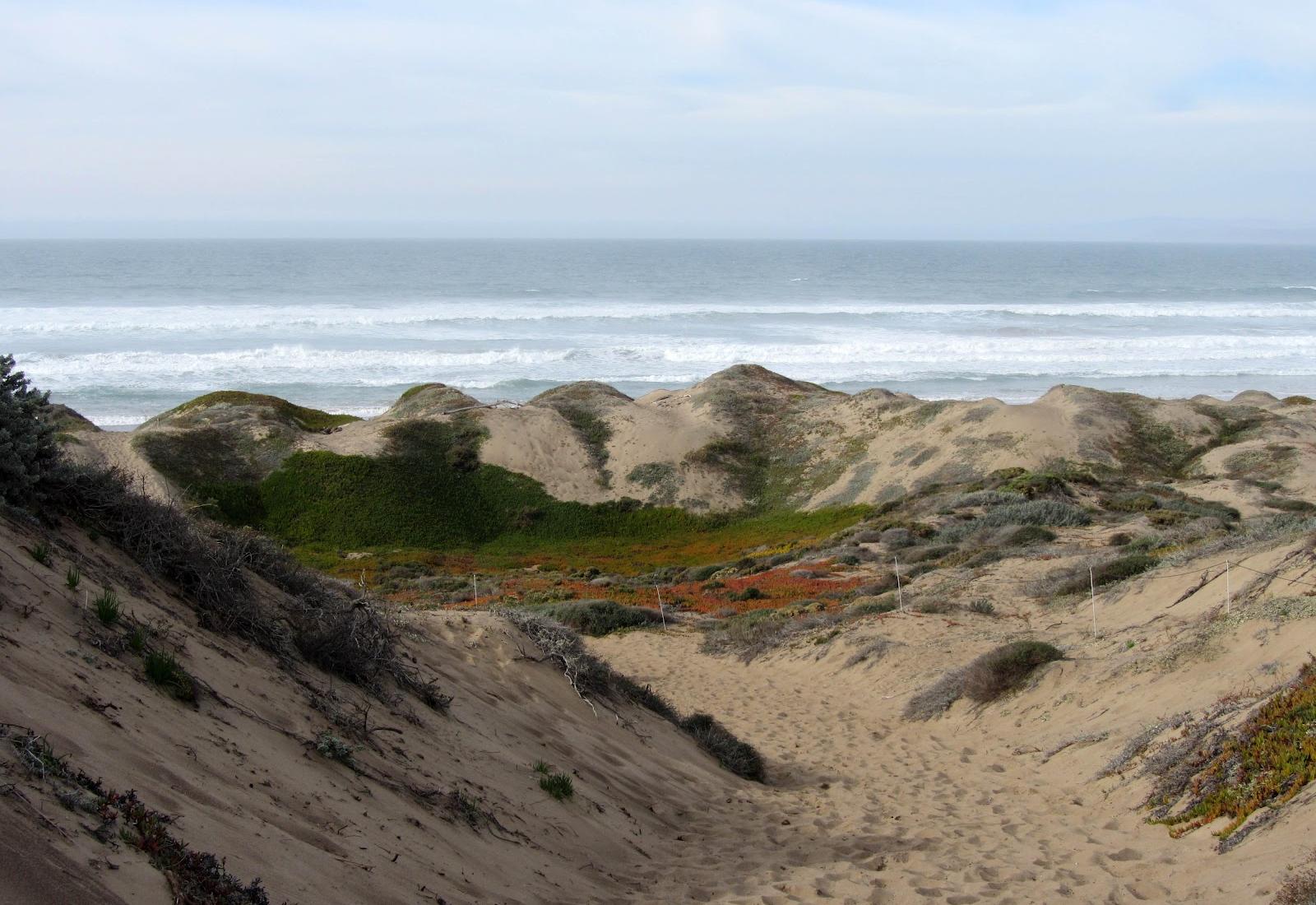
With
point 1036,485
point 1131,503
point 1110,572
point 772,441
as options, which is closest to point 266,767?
point 1110,572

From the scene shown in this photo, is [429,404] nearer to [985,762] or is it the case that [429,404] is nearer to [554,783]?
[985,762]

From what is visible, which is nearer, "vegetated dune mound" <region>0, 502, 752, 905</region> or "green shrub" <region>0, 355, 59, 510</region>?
"vegetated dune mound" <region>0, 502, 752, 905</region>

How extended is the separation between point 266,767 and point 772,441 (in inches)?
1569

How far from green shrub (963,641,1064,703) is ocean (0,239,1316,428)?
52.5 m

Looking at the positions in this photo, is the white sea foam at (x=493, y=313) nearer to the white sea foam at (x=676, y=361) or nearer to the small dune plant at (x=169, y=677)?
the white sea foam at (x=676, y=361)

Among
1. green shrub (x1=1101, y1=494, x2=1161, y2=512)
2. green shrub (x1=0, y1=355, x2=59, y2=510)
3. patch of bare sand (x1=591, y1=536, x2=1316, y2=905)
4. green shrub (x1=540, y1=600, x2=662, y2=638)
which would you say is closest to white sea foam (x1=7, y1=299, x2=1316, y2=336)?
green shrub (x1=1101, y1=494, x2=1161, y2=512)

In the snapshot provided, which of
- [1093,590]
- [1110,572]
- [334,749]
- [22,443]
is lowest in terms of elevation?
[1093,590]

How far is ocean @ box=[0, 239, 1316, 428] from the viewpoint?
71188 mm

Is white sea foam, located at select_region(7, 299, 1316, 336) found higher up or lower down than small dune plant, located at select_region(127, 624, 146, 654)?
higher up

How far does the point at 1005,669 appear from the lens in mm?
13008

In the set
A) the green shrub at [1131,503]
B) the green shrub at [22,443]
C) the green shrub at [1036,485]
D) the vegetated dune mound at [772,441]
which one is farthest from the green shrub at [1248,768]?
the vegetated dune mound at [772,441]

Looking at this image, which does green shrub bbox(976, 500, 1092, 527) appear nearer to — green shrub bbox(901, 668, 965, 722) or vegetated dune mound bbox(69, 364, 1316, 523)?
vegetated dune mound bbox(69, 364, 1316, 523)

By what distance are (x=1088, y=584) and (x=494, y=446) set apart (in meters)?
28.5

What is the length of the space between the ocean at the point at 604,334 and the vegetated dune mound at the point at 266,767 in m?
52.2
